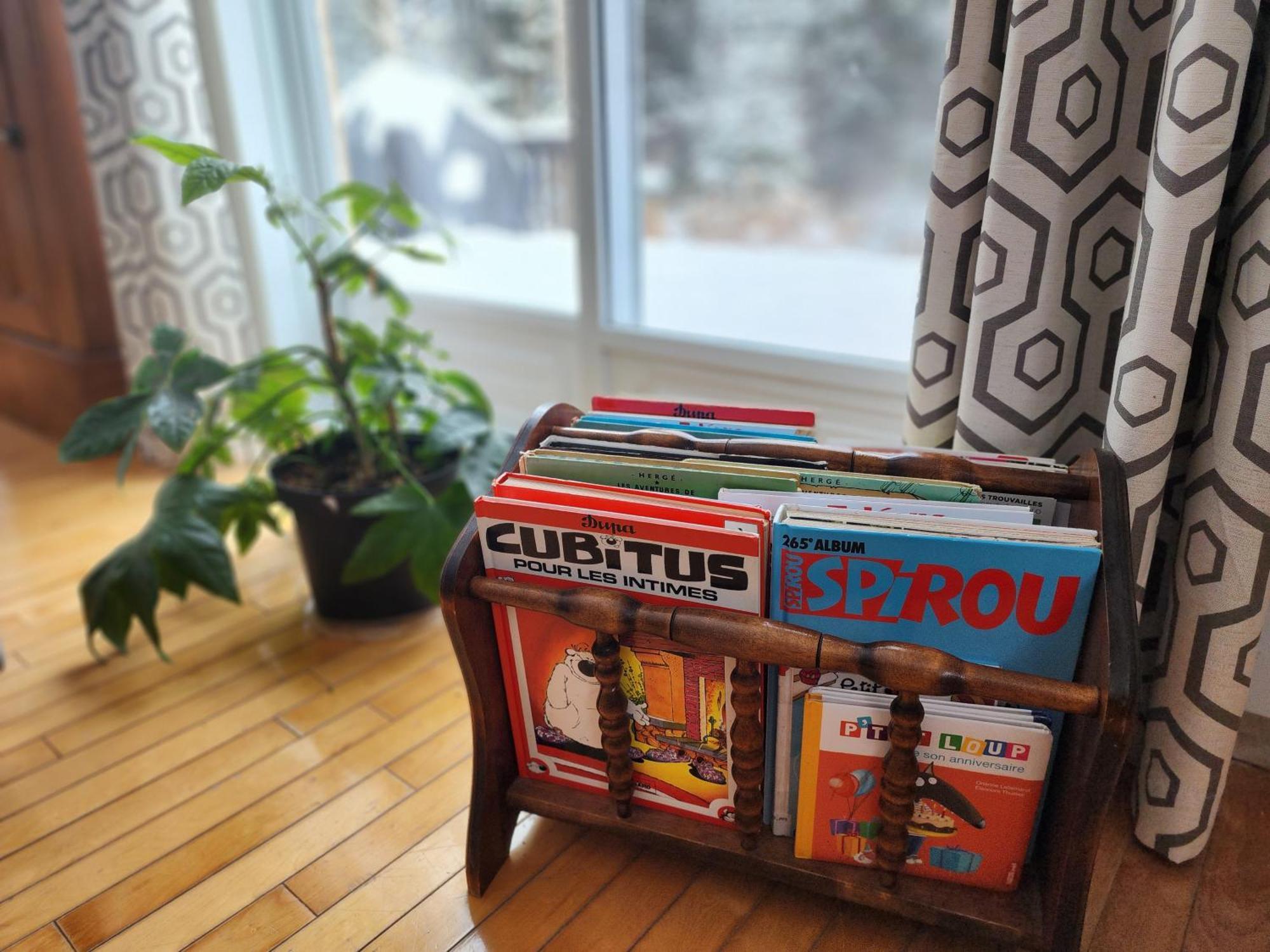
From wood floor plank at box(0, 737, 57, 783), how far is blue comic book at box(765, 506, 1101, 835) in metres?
1.03

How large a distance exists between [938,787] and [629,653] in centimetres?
30

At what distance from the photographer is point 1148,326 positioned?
81 cm

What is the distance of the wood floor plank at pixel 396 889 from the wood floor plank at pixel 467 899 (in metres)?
0.01

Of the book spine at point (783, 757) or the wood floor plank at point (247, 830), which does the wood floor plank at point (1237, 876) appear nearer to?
the book spine at point (783, 757)

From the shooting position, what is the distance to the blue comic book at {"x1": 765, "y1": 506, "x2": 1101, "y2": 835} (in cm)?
71

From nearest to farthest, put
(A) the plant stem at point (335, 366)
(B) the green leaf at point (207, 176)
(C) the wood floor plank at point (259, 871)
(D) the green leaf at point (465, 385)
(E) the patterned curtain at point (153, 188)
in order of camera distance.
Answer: (C) the wood floor plank at point (259, 871) < (B) the green leaf at point (207, 176) < (A) the plant stem at point (335, 366) < (D) the green leaf at point (465, 385) < (E) the patterned curtain at point (153, 188)

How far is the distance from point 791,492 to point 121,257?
1.88 meters

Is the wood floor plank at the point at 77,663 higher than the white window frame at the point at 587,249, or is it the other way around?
the white window frame at the point at 587,249

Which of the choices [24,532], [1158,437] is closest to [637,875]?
[1158,437]

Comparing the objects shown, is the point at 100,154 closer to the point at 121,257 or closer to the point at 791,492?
the point at 121,257

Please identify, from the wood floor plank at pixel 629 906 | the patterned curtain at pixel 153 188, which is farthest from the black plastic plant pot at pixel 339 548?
the patterned curtain at pixel 153 188

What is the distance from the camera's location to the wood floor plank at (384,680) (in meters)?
1.23

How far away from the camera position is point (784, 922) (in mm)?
869

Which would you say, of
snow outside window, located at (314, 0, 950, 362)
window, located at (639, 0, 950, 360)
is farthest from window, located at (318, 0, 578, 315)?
window, located at (639, 0, 950, 360)
